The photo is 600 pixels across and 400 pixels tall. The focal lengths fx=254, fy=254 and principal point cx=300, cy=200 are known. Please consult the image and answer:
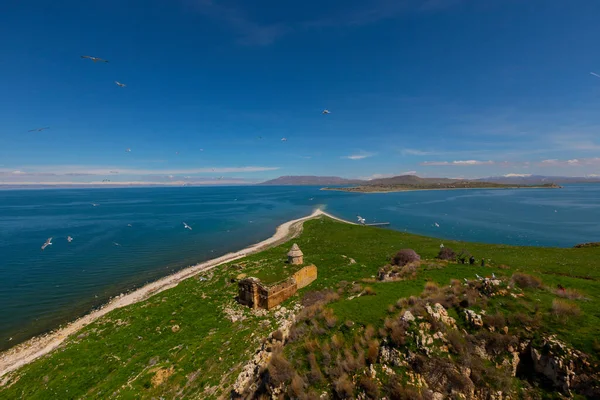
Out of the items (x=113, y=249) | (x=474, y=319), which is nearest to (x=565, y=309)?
(x=474, y=319)

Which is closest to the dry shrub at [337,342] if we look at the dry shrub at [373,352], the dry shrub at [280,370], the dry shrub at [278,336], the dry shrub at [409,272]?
the dry shrub at [373,352]

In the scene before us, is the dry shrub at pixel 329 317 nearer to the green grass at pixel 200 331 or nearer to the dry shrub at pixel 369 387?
the green grass at pixel 200 331

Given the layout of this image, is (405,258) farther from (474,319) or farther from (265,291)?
(474,319)

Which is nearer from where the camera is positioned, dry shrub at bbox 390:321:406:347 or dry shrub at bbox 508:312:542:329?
dry shrub at bbox 508:312:542:329

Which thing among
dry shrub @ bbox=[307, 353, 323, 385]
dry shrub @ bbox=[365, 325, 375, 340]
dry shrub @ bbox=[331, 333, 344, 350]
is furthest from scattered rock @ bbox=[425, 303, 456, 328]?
dry shrub @ bbox=[307, 353, 323, 385]

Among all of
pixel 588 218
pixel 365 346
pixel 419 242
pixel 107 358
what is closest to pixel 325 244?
pixel 419 242

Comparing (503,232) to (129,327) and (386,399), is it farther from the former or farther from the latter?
(129,327)

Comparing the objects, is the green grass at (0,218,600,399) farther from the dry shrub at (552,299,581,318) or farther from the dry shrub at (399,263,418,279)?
the dry shrub at (399,263,418,279)
